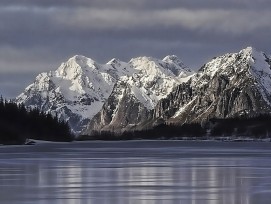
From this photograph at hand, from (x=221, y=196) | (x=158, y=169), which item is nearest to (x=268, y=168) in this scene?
(x=158, y=169)

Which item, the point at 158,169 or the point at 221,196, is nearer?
the point at 221,196

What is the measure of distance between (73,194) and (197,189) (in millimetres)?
8221

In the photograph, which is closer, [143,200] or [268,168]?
[143,200]

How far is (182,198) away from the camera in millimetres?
48781

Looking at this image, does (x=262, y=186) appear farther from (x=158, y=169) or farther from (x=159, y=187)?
(x=158, y=169)

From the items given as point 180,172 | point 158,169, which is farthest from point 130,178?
point 158,169

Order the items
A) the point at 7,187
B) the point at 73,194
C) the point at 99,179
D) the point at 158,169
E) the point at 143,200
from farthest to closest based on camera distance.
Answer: the point at 158,169
the point at 99,179
the point at 7,187
the point at 73,194
the point at 143,200

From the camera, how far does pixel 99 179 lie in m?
64.6

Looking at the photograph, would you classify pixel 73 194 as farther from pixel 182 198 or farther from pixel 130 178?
pixel 130 178

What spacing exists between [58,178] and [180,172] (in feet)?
40.7

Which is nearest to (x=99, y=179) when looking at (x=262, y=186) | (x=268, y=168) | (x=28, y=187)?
(x=28, y=187)

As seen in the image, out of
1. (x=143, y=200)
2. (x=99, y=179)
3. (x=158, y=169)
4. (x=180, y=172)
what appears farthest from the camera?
(x=158, y=169)

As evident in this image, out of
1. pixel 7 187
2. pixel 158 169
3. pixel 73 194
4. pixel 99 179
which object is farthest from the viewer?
pixel 158 169

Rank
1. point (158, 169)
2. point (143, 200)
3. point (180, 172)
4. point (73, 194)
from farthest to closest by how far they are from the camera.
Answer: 1. point (158, 169)
2. point (180, 172)
3. point (73, 194)
4. point (143, 200)
